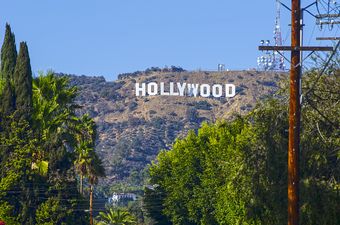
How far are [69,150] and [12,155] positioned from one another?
387 inches

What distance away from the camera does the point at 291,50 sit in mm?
37562

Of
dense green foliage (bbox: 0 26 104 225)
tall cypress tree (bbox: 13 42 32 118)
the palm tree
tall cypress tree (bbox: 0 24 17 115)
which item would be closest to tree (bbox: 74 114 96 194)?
dense green foliage (bbox: 0 26 104 225)

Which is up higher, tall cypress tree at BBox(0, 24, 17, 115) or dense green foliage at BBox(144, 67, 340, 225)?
tall cypress tree at BBox(0, 24, 17, 115)

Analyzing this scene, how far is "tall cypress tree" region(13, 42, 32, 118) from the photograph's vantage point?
85500 millimetres

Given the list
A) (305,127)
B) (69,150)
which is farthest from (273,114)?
(69,150)

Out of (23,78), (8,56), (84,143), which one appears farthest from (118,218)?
(23,78)

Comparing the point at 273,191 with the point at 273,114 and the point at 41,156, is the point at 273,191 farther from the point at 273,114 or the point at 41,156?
the point at 41,156

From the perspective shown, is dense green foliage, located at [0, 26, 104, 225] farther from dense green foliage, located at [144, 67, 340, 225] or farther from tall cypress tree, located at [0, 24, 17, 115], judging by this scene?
dense green foliage, located at [144, 67, 340, 225]

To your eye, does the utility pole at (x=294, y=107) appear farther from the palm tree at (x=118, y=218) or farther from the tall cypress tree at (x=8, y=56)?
the palm tree at (x=118, y=218)

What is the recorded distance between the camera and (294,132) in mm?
36594

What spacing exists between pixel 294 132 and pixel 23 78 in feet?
166

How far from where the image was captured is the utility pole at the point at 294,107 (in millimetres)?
36125

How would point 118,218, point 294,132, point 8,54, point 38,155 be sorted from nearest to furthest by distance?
point 294,132 → point 38,155 → point 8,54 → point 118,218

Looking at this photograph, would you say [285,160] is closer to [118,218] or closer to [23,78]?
[23,78]
